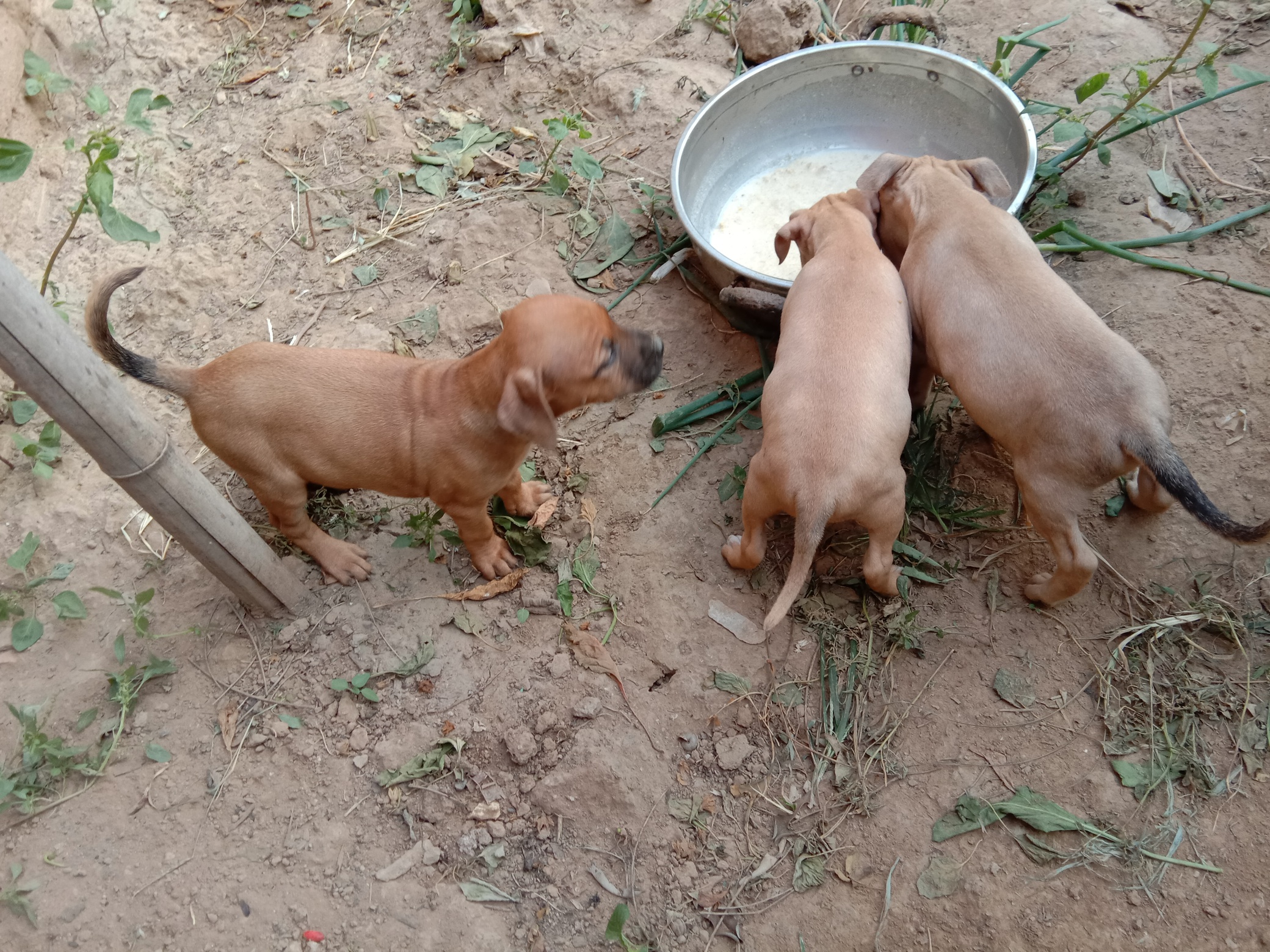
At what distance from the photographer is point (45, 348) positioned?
2.66m

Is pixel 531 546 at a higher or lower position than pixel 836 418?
lower

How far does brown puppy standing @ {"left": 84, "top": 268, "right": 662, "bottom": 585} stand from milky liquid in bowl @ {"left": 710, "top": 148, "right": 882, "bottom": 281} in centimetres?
200

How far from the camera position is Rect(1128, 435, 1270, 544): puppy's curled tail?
10.7ft

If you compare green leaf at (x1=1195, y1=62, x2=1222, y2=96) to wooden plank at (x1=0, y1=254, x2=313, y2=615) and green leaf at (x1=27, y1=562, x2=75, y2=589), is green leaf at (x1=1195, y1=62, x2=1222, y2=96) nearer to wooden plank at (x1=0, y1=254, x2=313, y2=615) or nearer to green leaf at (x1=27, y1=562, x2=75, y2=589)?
wooden plank at (x1=0, y1=254, x2=313, y2=615)

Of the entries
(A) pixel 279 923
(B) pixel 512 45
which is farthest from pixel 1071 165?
(A) pixel 279 923

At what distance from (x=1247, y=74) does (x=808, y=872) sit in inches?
188

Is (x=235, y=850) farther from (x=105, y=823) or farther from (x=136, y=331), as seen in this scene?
(x=136, y=331)

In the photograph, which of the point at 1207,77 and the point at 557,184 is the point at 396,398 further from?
the point at 1207,77

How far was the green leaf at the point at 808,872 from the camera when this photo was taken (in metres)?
3.30

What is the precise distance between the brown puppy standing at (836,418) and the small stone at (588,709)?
0.92 m

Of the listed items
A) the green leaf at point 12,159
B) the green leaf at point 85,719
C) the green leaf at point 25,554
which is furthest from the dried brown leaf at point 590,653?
the green leaf at point 12,159

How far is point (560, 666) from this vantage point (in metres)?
3.89

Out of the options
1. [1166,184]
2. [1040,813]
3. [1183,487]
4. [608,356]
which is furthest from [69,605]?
[1166,184]

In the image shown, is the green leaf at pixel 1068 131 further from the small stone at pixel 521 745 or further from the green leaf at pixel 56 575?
the green leaf at pixel 56 575
